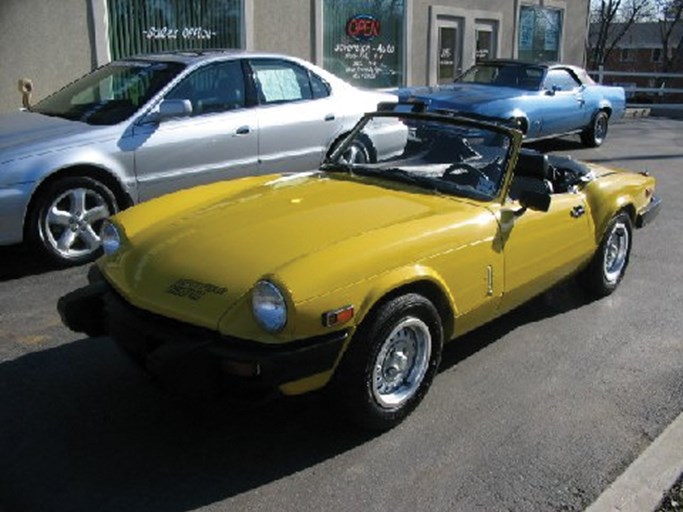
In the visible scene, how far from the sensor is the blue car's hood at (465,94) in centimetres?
1016

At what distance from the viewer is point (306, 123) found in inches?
267

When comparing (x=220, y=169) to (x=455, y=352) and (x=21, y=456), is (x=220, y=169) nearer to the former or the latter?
(x=455, y=352)

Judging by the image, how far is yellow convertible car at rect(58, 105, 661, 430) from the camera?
2.84 metres

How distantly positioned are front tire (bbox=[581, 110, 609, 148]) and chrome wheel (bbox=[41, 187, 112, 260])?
368 inches

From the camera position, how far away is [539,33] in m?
19.2

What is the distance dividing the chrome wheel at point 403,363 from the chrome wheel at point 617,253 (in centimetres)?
218

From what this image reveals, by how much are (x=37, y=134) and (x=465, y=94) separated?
22.2ft

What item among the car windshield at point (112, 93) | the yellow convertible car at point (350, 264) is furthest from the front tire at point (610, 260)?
the car windshield at point (112, 93)

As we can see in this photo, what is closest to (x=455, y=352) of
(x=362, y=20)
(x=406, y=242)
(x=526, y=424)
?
(x=526, y=424)

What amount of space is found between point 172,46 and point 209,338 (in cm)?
874

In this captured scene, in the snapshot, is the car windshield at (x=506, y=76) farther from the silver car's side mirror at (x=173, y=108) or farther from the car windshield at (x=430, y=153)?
the car windshield at (x=430, y=153)

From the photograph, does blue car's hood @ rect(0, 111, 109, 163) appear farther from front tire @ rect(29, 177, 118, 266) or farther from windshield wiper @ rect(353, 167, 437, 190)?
windshield wiper @ rect(353, 167, 437, 190)

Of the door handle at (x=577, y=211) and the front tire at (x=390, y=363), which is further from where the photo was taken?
the door handle at (x=577, y=211)

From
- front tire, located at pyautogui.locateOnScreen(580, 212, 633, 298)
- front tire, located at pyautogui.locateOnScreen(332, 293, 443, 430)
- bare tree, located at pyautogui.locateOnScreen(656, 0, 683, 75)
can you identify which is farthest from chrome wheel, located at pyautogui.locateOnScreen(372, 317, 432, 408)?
bare tree, located at pyautogui.locateOnScreen(656, 0, 683, 75)
